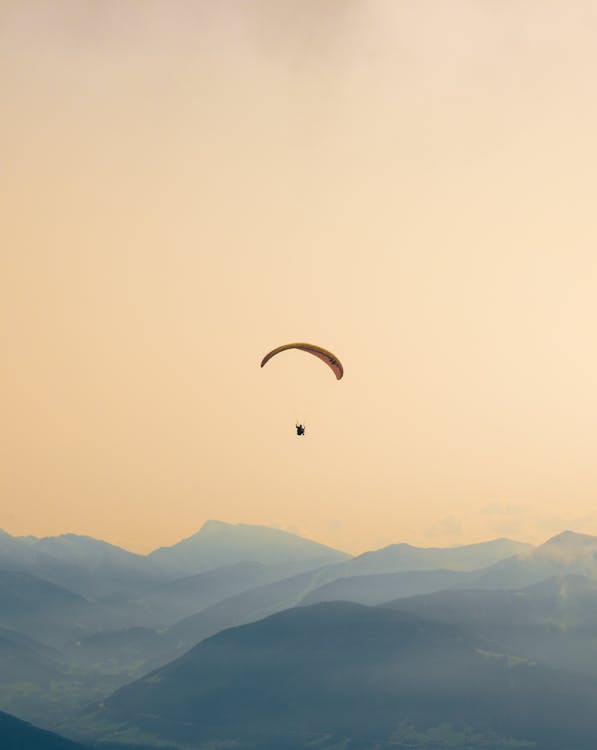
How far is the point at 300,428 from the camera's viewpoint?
558 feet

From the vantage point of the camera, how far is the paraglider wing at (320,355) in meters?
176

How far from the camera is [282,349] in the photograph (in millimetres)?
176750

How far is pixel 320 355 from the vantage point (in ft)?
588

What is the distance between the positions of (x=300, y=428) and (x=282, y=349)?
16425 millimetres

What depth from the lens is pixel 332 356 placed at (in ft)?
585

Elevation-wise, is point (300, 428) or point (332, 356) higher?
point (332, 356)

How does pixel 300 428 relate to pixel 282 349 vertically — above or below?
below

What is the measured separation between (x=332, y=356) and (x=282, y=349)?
979 cm

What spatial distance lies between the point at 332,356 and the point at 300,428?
55.3 ft

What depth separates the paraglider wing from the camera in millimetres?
176375
